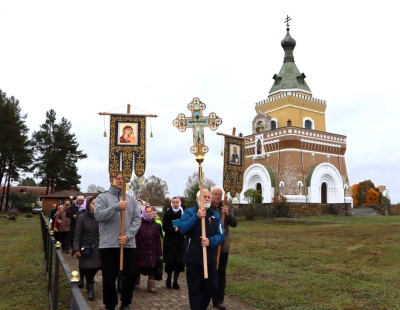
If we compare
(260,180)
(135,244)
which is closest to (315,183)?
(260,180)

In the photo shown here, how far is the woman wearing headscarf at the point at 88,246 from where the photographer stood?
6801mm

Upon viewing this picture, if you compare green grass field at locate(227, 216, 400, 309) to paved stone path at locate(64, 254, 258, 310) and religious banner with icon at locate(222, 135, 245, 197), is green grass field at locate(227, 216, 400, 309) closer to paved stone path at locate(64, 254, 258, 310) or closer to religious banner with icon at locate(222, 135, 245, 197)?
paved stone path at locate(64, 254, 258, 310)

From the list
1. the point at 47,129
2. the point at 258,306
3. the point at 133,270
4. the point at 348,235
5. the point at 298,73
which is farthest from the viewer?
the point at 47,129

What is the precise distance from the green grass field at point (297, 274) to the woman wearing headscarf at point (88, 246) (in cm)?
80

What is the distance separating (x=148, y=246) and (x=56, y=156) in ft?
148

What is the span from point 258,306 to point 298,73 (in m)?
39.7

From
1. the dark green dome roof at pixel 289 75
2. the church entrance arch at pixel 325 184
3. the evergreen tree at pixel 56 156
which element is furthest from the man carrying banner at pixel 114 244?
the evergreen tree at pixel 56 156

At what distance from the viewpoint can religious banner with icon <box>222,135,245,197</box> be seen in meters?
7.98

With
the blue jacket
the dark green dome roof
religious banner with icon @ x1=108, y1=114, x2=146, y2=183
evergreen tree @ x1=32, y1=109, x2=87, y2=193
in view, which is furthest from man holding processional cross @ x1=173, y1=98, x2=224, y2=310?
evergreen tree @ x1=32, y1=109, x2=87, y2=193

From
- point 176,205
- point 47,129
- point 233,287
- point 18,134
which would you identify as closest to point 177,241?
point 176,205

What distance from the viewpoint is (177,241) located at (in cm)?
789

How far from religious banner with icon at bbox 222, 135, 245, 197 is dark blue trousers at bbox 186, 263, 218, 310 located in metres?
2.83

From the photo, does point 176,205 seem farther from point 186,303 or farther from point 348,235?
point 348,235

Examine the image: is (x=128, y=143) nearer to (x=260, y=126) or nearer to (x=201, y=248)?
(x=201, y=248)
